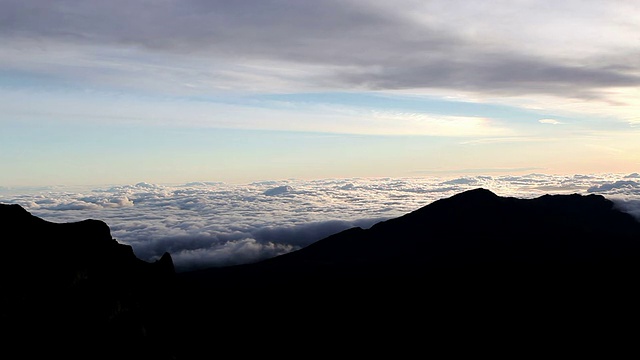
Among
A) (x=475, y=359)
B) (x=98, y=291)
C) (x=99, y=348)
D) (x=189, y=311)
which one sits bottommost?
(x=475, y=359)

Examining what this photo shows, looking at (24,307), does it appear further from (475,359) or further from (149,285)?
(475,359)

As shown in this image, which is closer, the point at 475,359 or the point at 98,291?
the point at 98,291

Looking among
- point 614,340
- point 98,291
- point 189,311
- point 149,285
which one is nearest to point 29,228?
point 98,291

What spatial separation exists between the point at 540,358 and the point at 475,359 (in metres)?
22.5

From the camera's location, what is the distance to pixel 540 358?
18912 cm

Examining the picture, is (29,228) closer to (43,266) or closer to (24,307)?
(43,266)

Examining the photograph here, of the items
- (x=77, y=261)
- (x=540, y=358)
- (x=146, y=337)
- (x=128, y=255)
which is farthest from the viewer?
(x=540, y=358)

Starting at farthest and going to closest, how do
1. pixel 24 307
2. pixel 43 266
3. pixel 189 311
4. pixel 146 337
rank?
pixel 189 311, pixel 146 337, pixel 43 266, pixel 24 307

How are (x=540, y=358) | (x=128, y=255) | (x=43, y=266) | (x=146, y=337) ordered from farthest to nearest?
1. (x=540, y=358)
2. (x=128, y=255)
3. (x=146, y=337)
4. (x=43, y=266)

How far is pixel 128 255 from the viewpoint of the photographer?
459 feet

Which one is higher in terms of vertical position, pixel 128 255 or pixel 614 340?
pixel 128 255

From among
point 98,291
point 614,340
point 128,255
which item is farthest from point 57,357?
point 614,340

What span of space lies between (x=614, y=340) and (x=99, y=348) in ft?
598

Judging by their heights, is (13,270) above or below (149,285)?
above
